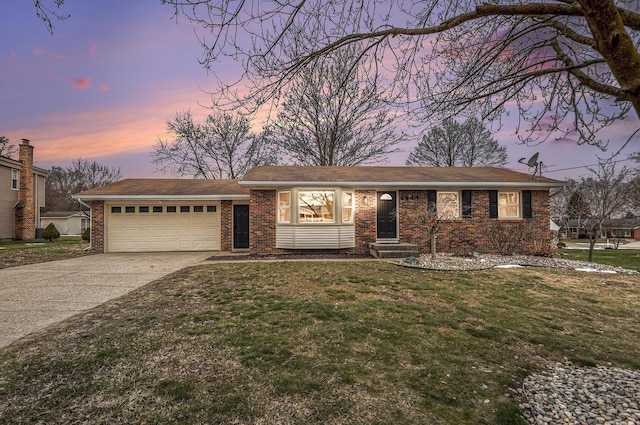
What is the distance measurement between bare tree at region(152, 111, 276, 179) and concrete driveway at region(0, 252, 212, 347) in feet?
44.6

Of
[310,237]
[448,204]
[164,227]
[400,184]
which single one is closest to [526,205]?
[448,204]

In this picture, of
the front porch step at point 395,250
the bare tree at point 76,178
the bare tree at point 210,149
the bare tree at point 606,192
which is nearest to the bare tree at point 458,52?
the front porch step at point 395,250

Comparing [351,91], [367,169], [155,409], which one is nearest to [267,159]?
[367,169]

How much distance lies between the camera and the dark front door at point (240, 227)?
12547 mm

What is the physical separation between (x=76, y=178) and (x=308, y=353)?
48.9 m

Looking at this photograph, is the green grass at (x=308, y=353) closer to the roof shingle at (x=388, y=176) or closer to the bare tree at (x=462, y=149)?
the roof shingle at (x=388, y=176)

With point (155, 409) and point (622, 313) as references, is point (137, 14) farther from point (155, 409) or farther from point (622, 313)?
point (622, 313)

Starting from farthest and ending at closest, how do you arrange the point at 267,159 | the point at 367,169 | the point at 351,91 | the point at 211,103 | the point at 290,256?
the point at 267,159
the point at 367,169
the point at 290,256
the point at 351,91
the point at 211,103

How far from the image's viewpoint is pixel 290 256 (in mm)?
10641

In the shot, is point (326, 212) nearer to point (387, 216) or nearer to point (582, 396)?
point (387, 216)

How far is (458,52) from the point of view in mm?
3479

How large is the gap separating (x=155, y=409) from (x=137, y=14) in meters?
3.68

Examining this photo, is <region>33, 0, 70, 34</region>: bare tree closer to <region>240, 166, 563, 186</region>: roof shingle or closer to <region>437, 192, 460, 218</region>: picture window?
<region>240, 166, 563, 186</region>: roof shingle

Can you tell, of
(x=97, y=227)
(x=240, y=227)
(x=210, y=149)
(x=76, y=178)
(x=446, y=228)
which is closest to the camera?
(x=446, y=228)
